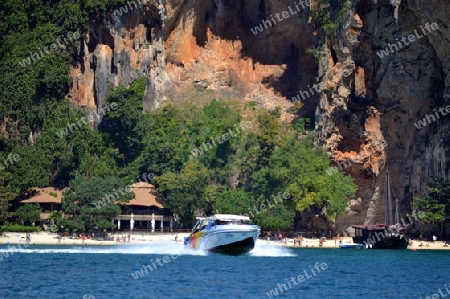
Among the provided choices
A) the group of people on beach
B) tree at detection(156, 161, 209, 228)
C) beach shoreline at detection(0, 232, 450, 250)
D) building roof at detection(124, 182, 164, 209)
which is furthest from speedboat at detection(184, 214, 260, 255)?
building roof at detection(124, 182, 164, 209)

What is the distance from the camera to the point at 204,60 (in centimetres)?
11312

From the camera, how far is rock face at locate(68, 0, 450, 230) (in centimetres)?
9206

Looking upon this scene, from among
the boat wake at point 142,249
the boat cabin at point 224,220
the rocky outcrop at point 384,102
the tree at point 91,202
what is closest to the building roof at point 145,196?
the tree at point 91,202

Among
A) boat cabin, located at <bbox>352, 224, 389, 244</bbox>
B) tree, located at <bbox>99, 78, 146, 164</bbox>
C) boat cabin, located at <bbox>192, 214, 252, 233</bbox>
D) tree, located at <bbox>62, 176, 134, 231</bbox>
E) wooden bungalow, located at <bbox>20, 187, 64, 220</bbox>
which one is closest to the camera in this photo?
boat cabin, located at <bbox>192, 214, 252, 233</bbox>

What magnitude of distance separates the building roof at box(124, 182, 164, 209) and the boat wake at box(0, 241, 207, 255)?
10.2 m

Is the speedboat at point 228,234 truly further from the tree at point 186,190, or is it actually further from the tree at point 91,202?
the tree at point 186,190

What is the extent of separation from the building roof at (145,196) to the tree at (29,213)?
828 centimetres

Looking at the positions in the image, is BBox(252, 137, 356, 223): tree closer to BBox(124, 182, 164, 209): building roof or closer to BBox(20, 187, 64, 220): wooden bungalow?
BBox(124, 182, 164, 209): building roof

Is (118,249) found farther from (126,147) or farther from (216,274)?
(216,274)

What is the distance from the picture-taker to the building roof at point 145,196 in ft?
332

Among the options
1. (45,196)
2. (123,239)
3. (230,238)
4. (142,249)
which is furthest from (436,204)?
(45,196)

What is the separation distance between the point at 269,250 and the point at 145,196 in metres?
21.9

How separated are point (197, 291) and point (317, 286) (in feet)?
23.9

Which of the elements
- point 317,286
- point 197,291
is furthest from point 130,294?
point 317,286
